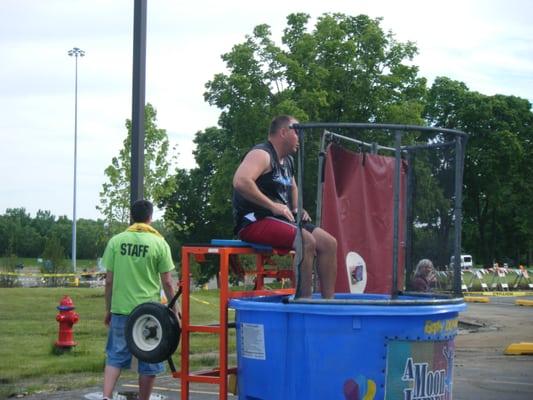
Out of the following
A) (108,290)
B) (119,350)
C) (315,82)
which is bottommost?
(119,350)

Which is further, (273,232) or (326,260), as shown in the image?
(273,232)

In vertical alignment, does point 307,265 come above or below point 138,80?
below

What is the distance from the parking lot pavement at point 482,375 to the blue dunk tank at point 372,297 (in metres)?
3.18

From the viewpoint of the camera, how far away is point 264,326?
5707mm

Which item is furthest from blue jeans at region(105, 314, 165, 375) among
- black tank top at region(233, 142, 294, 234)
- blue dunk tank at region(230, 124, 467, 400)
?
black tank top at region(233, 142, 294, 234)

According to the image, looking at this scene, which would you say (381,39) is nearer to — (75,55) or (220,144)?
(220,144)

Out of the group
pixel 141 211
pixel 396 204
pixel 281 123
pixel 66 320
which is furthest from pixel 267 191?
pixel 66 320

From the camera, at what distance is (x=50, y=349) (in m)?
13.7

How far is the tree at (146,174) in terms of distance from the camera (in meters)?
31.4

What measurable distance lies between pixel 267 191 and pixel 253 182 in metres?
0.33

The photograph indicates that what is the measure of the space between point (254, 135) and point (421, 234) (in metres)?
30.9

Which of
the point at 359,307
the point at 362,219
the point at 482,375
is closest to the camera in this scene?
the point at 359,307

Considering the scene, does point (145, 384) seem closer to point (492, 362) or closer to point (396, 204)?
point (396, 204)

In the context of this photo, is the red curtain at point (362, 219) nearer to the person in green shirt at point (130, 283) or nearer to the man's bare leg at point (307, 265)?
the man's bare leg at point (307, 265)
